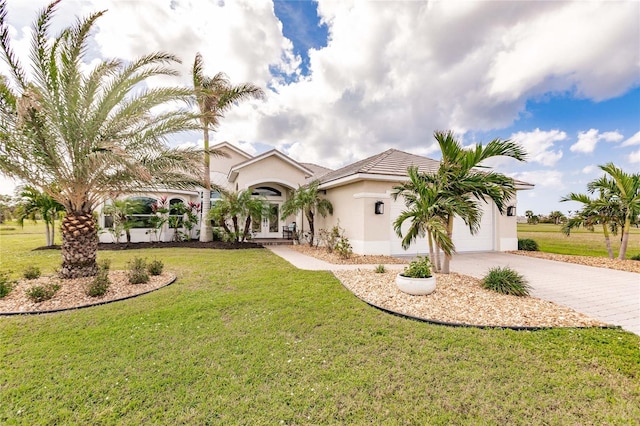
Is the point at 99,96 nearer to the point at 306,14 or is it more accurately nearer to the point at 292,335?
the point at 292,335

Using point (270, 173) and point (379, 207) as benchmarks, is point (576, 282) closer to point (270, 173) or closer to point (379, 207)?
point (379, 207)

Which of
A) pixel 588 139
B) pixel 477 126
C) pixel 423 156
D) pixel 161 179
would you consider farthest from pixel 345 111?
pixel 588 139

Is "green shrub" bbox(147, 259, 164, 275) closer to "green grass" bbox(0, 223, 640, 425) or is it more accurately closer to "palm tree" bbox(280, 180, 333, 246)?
"green grass" bbox(0, 223, 640, 425)

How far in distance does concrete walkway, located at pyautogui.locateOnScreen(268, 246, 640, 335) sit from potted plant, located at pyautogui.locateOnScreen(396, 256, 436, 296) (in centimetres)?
287

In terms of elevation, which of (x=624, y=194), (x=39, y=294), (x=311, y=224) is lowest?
(x=39, y=294)

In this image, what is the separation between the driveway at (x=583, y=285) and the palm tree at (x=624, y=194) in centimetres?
284

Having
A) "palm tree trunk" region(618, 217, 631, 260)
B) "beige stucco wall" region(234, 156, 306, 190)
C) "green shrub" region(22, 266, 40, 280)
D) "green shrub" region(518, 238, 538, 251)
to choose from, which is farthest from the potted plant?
"beige stucco wall" region(234, 156, 306, 190)

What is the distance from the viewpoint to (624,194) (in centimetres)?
1105

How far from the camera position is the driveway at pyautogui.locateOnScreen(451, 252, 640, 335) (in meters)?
5.48

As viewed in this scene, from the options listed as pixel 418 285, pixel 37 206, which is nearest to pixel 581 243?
pixel 418 285

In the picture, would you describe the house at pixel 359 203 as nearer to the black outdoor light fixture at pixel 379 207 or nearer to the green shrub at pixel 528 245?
the black outdoor light fixture at pixel 379 207

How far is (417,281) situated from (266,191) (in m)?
15.5

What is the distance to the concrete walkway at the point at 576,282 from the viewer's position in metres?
5.54

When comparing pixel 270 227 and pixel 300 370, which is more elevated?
pixel 270 227
